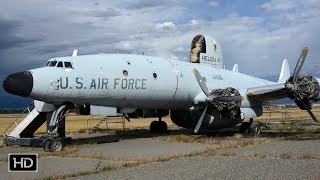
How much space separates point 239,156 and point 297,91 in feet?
29.8

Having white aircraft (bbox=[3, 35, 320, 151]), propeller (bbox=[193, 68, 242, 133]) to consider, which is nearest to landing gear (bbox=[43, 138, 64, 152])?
white aircraft (bbox=[3, 35, 320, 151])

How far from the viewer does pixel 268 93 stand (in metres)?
22.2

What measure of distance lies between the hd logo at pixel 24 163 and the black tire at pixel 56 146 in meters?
4.13

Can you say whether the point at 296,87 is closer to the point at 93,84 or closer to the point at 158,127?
the point at 158,127

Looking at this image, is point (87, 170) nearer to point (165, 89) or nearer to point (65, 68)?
point (65, 68)

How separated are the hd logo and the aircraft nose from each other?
4.38 metres

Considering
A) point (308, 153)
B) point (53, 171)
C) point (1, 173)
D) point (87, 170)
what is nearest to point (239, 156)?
point (308, 153)

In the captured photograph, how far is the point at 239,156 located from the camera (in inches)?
520

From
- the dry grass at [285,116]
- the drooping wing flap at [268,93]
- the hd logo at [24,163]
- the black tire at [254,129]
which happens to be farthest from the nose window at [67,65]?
the dry grass at [285,116]

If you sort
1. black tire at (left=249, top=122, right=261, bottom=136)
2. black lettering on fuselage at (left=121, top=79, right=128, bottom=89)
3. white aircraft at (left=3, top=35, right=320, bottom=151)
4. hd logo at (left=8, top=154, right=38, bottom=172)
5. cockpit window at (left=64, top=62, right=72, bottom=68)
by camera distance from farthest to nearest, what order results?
black tire at (left=249, top=122, right=261, bottom=136) < black lettering on fuselage at (left=121, top=79, right=128, bottom=89) < cockpit window at (left=64, top=62, right=72, bottom=68) < white aircraft at (left=3, top=35, right=320, bottom=151) < hd logo at (left=8, top=154, right=38, bottom=172)

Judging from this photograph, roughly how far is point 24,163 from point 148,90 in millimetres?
9494

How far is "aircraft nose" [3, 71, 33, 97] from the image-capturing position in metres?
16.1

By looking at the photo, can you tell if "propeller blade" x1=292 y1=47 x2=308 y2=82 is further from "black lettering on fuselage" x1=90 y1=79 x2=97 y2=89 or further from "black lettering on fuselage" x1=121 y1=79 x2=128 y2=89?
"black lettering on fuselage" x1=90 y1=79 x2=97 y2=89

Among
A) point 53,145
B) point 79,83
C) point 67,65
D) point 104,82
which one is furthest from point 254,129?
point 53,145
